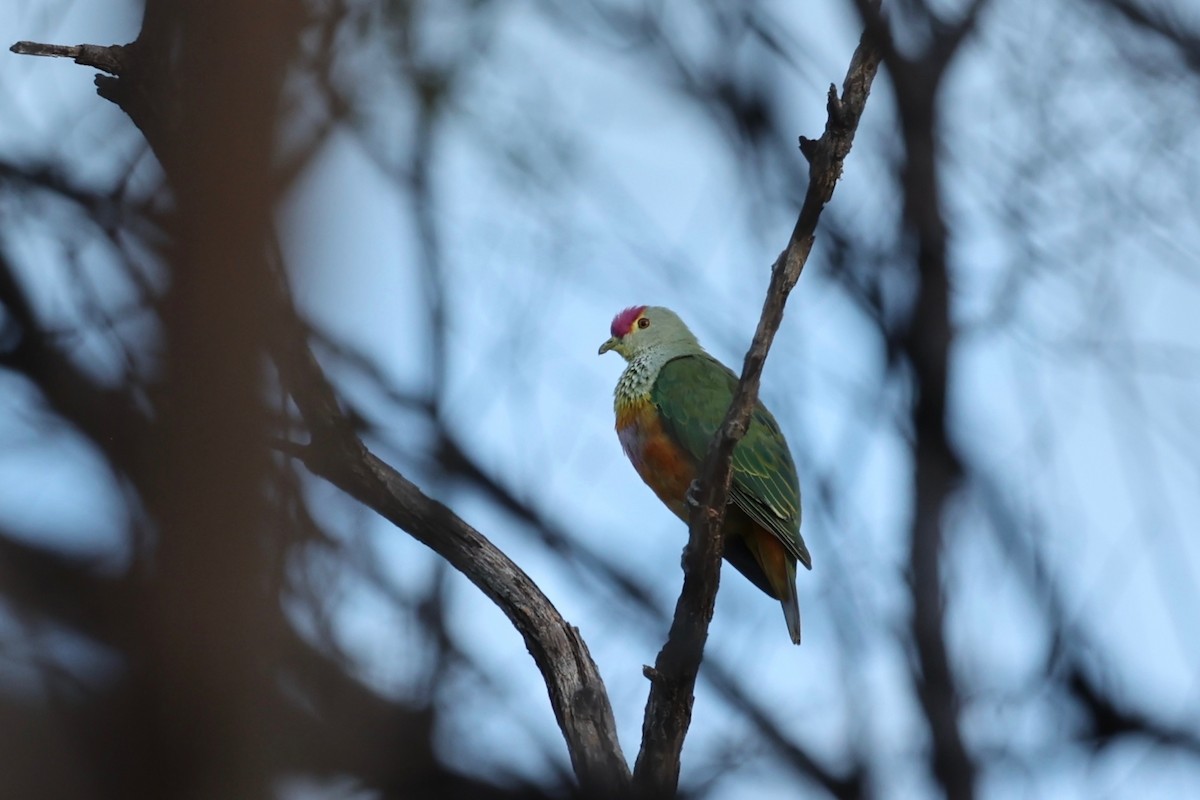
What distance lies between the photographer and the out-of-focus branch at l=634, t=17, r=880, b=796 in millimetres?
2928

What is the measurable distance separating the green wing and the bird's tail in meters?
0.13

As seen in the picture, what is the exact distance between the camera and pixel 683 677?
3.25 metres

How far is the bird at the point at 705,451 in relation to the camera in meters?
4.95

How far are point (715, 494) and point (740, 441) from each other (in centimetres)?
174

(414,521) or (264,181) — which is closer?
(264,181)

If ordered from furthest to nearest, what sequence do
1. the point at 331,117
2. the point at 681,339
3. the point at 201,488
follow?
the point at 681,339
the point at 331,117
the point at 201,488

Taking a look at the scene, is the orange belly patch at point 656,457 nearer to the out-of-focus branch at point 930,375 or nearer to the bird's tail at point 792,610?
the bird's tail at point 792,610

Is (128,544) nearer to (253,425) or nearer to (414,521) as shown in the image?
(253,425)

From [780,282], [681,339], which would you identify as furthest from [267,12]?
[681,339]

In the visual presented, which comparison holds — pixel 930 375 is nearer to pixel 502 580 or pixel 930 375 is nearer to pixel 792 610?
pixel 502 580

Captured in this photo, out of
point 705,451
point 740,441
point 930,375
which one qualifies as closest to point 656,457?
point 705,451

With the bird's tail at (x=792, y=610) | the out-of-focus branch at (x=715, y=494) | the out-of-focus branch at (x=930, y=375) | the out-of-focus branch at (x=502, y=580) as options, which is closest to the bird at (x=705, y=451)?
the bird's tail at (x=792, y=610)

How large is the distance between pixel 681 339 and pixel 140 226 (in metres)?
4.66

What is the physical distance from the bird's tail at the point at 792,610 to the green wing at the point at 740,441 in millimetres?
128
